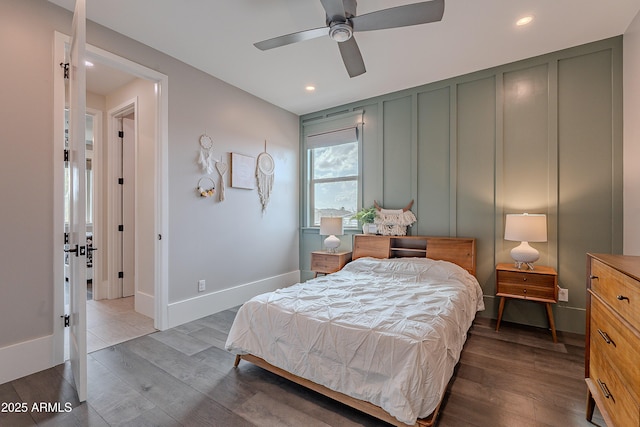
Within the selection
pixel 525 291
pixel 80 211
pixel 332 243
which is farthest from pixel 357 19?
pixel 525 291

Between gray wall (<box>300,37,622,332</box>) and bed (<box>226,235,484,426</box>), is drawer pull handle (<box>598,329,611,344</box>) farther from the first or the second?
gray wall (<box>300,37,622,332</box>)

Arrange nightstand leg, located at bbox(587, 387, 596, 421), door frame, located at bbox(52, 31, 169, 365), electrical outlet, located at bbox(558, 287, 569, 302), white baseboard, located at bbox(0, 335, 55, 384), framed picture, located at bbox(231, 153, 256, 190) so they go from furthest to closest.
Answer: framed picture, located at bbox(231, 153, 256, 190) → electrical outlet, located at bbox(558, 287, 569, 302) → door frame, located at bbox(52, 31, 169, 365) → white baseboard, located at bbox(0, 335, 55, 384) → nightstand leg, located at bbox(587, 387, 596, 421)

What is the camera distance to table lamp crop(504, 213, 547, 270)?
2.67 metres

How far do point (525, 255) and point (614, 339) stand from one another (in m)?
1.61

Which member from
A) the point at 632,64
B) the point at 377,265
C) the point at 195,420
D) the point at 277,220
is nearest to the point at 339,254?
the point at 377,265

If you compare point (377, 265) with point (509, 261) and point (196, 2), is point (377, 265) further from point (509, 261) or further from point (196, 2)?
point (196, 2)

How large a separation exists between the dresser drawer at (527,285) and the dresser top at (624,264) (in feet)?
3.91

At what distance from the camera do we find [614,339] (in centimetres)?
132

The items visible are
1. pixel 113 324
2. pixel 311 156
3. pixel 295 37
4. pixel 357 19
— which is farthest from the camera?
pixel 311 156

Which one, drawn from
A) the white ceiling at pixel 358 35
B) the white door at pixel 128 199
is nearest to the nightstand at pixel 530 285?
the white ceiling at pixel 358 35

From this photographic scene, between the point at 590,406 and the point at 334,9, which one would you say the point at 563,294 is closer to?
the point at 590,406

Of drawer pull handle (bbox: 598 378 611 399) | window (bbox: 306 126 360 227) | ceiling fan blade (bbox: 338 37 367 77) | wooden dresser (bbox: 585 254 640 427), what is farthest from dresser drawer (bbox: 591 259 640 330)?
window (bbox: 306 126 360 227)

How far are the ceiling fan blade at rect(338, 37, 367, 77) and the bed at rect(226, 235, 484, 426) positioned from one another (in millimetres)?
1964

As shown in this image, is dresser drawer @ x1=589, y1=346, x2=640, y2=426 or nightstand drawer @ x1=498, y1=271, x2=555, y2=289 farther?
nightstand drawer @ x1=498, y1=271, x2=555, y2=289
